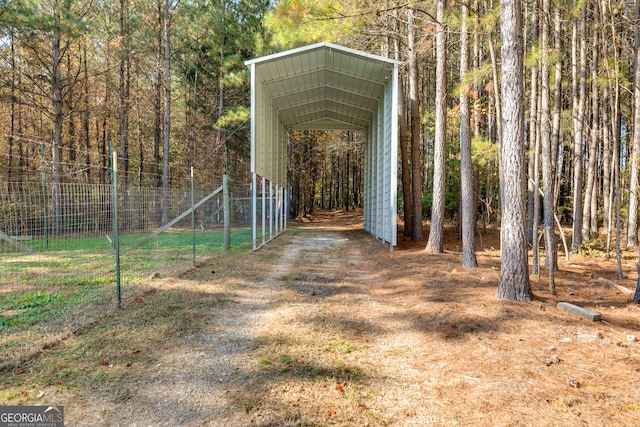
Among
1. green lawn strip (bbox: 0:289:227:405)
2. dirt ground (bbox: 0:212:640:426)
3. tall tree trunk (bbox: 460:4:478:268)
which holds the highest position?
tall tree trunk (bbox: 460:4:478:268)

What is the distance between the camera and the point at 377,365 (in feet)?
10.6

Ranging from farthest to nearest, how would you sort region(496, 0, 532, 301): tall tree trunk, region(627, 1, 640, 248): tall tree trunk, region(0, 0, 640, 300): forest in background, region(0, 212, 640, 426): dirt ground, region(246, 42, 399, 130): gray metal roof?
region(246, 42, 399, 130): gray metal roof, region(627, 1, 640, 248): tall tree trunk, region(0, 0, 640, 300): forest in background, region(496, 0, 532, 301): tall tree trunk, region(0, 212, 640, 426): dirt ground

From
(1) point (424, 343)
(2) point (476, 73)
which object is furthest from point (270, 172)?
(1) point (424, 343)

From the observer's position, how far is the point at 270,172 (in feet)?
44.7

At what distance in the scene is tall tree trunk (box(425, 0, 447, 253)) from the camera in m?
8.58

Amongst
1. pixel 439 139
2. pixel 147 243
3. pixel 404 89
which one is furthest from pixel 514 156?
pixel 404 89

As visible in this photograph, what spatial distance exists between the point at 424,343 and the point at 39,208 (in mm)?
4795

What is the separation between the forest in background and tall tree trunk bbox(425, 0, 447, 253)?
4 centimetres

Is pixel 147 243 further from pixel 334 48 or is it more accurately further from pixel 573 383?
pixel 573 383

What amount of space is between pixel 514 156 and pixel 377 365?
3.18 meters

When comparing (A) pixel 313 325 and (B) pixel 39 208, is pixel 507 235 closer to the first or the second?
(A) pixel 313 325

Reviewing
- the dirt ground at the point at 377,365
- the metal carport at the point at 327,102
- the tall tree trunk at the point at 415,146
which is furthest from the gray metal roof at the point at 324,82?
the dirt ground at the point at 377,365

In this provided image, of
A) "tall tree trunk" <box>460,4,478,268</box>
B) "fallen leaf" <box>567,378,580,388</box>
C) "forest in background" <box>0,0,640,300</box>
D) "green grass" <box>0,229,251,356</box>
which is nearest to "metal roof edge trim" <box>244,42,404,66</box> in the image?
"forest in background" <box>0,0,640,300</box>

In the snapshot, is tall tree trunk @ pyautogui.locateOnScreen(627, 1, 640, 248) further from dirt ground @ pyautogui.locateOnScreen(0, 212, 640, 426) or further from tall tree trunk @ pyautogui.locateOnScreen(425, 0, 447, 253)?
dirt ground @ pyautogui.locateOnScreen(0, 212, 640, 426)
